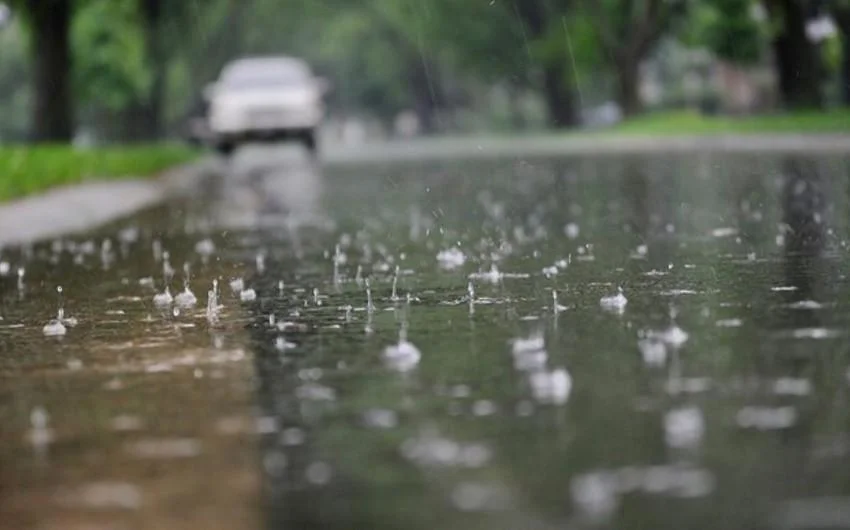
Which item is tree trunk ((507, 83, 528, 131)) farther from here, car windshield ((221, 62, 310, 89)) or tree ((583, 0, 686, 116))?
car windshield ((221, 62, 310, 89))

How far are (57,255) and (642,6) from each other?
1772 inches

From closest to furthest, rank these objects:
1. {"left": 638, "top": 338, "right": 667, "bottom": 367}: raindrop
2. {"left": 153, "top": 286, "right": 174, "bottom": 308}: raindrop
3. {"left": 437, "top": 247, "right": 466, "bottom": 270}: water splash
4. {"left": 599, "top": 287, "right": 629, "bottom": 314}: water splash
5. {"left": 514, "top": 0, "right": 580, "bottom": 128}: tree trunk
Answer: {"left": 638, "top": 338, "right": 667, "bottom": 367}: raindrop < {"left": 599, "top": 287, "right": 629, "bottom": 314}: water splash < {"left": 153, "top": 286, "right": 174, "bottom": 308}: raindrop < {"left": 437, "top": 247, "right": 466, "bottom": 270}: water splash < {"left": 514, "top": 0, "right": 580, "bottom": 128}: tree trunk

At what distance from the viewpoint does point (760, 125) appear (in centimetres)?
3884

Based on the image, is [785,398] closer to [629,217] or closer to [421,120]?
[629,217]

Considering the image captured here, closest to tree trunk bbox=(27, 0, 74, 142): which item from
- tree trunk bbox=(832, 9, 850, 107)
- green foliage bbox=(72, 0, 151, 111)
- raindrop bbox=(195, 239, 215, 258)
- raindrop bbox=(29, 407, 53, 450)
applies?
green foliage bbox=(72, 0, 151, 111)

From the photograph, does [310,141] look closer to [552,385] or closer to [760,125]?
[760,125]

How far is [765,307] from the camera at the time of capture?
8406 millimetres

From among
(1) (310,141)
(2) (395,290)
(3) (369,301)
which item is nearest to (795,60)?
(1) (310,141)

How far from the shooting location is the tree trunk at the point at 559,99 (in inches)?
3039

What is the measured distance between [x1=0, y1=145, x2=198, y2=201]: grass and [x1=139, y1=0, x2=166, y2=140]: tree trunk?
41.5ft

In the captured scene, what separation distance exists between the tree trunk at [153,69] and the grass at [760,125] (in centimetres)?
1230

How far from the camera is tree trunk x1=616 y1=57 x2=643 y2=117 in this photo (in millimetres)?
Answer: 59000

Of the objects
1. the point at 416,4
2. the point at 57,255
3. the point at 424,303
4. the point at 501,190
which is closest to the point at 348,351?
the point at 424,303

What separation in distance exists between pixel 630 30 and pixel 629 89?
194cm
